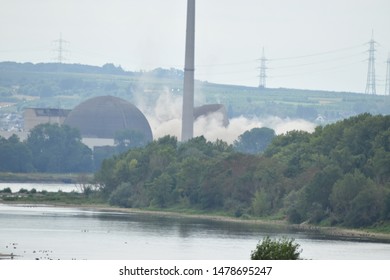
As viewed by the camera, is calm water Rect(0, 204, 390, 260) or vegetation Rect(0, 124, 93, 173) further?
vegetation Rect(0, 124, 93, 173)

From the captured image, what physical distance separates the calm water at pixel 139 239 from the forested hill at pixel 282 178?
5987 millimetres

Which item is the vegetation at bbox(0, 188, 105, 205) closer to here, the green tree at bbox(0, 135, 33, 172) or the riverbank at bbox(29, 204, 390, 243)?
the riverbank at bbox(29, 204, 390, 243)

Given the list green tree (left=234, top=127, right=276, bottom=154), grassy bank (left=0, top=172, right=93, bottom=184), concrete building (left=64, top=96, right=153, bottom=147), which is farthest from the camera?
concrete building (left=64, top=96, right=153, bottom=147)

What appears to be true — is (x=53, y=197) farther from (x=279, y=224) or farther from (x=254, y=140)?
(x=254, y=140)

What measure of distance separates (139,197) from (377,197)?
2708 cm

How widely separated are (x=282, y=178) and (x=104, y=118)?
9529 cm

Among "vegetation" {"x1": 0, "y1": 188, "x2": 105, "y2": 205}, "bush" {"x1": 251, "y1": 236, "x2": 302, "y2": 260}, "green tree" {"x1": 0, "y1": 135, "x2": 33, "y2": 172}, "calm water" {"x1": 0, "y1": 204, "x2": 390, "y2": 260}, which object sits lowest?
"green tree" {"x1": 0, "y1": 135, "x2": 33, "y2": 172}

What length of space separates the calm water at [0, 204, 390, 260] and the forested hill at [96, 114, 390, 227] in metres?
5.99

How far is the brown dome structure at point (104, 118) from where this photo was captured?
19268 centimetres

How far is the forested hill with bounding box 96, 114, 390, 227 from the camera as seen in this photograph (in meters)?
88.8

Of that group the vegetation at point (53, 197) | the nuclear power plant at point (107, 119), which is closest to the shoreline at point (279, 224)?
the vegetation at point (53, 197)

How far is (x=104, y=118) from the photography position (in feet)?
635

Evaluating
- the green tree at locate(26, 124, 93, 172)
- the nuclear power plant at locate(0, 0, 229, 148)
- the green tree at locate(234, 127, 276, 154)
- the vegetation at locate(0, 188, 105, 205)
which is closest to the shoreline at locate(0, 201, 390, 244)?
the vegetation at locate(0, 188, 105, 205)

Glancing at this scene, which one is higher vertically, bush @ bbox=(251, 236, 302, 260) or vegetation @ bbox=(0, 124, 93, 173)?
bush @ bbox=(251, 236, 302, 260)
